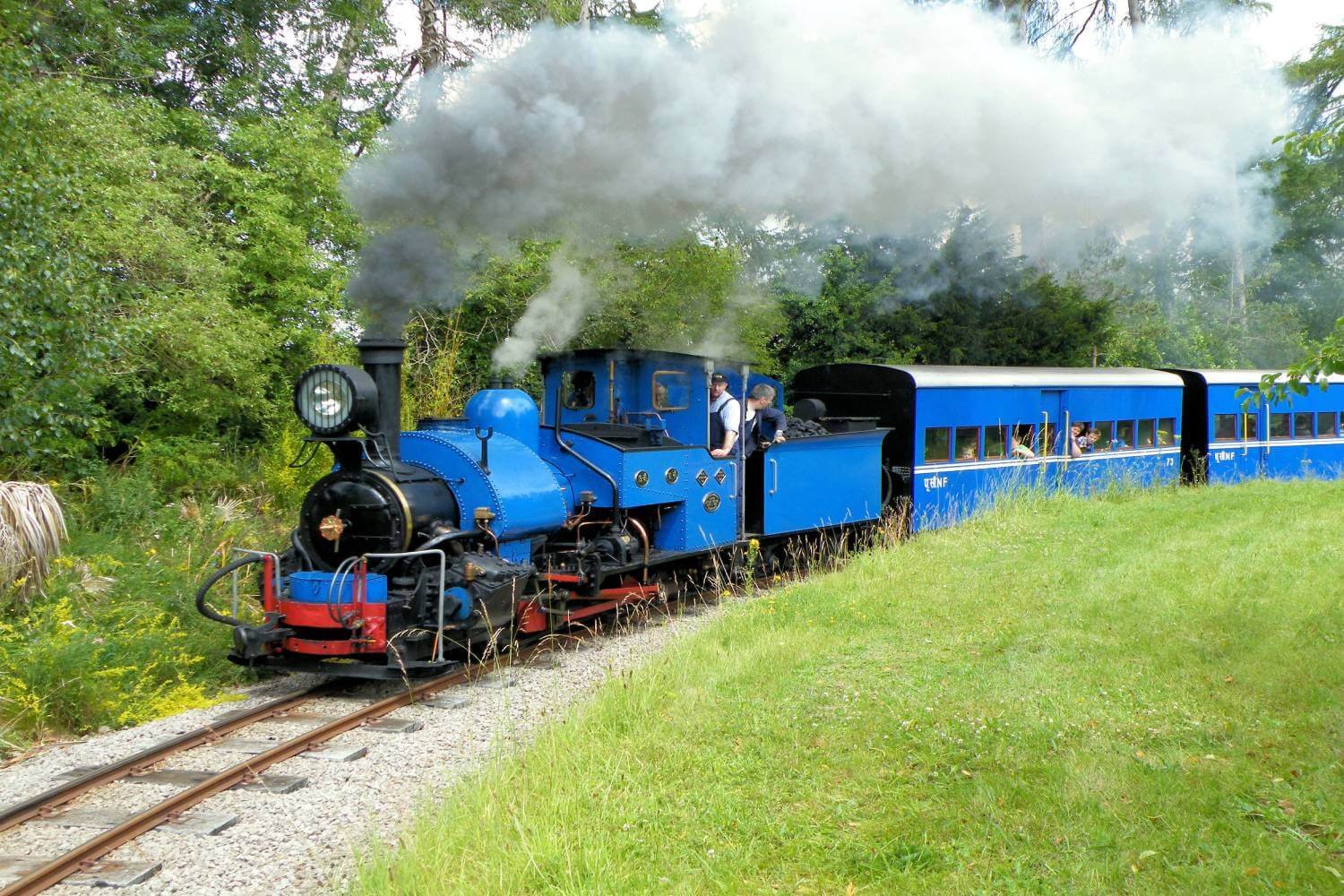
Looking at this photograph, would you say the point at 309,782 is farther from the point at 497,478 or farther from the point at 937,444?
the point at 937,444

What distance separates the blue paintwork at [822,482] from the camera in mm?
10344

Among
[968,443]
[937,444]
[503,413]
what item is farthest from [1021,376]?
[503,413]

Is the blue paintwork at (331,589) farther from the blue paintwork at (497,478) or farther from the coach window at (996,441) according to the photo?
the coach window at (996,441)

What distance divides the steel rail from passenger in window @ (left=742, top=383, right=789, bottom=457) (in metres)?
4.71

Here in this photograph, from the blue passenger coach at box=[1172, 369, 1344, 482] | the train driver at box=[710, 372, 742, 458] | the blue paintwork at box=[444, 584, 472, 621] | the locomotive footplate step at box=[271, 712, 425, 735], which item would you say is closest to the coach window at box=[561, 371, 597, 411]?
the train driver at box=[710, 372, 742, 458]

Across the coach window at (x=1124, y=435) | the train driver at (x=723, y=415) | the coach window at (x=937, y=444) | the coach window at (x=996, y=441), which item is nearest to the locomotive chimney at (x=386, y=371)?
the train driver at (x=723, y=415)

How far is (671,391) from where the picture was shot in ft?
31.5

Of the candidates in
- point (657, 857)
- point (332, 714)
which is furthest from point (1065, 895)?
point (332, 714)

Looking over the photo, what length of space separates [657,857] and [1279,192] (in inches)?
975

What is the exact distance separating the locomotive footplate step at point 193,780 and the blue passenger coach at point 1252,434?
51.1 ft

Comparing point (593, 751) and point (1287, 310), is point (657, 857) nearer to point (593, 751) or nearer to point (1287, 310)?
point (593, 751)

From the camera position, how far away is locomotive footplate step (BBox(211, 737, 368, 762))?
5.64 meters

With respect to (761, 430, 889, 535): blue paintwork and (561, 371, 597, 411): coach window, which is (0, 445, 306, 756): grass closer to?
(561, 371, 597, 411): coach window

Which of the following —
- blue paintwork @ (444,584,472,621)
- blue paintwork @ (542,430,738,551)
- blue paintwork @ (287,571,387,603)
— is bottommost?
blue paintwork @ (444,584,472,621)
